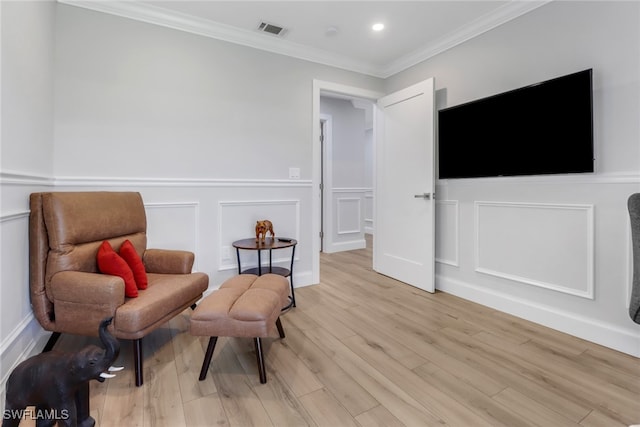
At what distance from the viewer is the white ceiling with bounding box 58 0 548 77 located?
7.82 ft

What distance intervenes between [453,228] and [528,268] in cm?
72

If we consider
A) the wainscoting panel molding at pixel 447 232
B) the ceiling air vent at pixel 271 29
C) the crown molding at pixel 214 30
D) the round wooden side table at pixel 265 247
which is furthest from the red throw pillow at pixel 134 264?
the wainscoting panel molding at pixel 447 232

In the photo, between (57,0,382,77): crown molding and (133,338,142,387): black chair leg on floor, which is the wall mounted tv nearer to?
(57,0,382,77): crown molding

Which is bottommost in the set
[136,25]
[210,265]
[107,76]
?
[210,265]

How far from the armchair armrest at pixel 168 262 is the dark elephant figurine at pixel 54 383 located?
1085mm

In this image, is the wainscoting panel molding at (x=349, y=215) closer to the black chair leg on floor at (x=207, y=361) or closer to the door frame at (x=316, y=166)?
the door frame at (x=316, y=166)

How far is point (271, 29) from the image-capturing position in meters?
2.75

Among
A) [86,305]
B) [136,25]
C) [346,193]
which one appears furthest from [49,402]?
[346,193]

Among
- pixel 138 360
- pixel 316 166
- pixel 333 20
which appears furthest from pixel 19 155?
pixel 333 20

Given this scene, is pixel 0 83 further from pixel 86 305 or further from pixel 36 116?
pixel 86 305

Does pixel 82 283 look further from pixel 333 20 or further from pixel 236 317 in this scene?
pixel 333 20

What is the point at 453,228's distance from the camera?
294cm

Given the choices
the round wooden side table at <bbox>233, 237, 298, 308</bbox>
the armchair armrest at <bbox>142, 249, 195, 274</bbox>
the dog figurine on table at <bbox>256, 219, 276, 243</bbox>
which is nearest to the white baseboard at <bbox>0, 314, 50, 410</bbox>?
the armchair armrest at <bbox>142, 249, 195, 274</bbox>

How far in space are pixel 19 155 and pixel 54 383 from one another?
126cm
